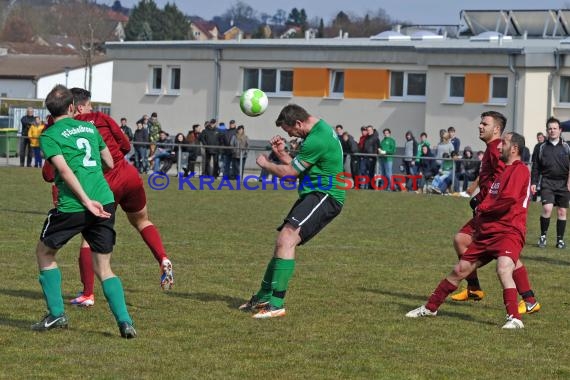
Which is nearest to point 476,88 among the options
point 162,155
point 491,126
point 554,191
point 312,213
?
point 162,155

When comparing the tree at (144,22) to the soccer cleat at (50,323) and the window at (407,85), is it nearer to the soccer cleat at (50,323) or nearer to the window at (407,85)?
the window at (407,85)

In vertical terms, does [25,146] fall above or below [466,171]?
above

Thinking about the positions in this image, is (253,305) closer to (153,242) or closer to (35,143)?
(153,242)

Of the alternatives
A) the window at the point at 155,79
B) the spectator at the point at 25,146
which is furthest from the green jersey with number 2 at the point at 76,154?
the window at the point at 155,79

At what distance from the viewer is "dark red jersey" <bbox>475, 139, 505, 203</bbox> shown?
10.6m

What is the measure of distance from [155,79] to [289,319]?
37.8m

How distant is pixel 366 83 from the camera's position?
134ft

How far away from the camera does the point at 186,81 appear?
44.8 metres

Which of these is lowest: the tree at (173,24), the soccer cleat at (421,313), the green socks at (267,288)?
the soccer cleat at (421,313)

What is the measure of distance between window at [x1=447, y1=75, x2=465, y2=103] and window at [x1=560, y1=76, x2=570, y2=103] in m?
3.37

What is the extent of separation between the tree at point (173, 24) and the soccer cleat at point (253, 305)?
108 metres

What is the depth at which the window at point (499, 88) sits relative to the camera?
38.0 m

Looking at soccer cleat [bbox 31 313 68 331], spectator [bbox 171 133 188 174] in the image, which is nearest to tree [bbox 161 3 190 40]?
spectator [bbox 171 133 188 174]

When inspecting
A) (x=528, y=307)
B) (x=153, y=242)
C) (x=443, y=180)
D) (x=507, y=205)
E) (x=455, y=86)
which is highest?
(x=455, y=86)
